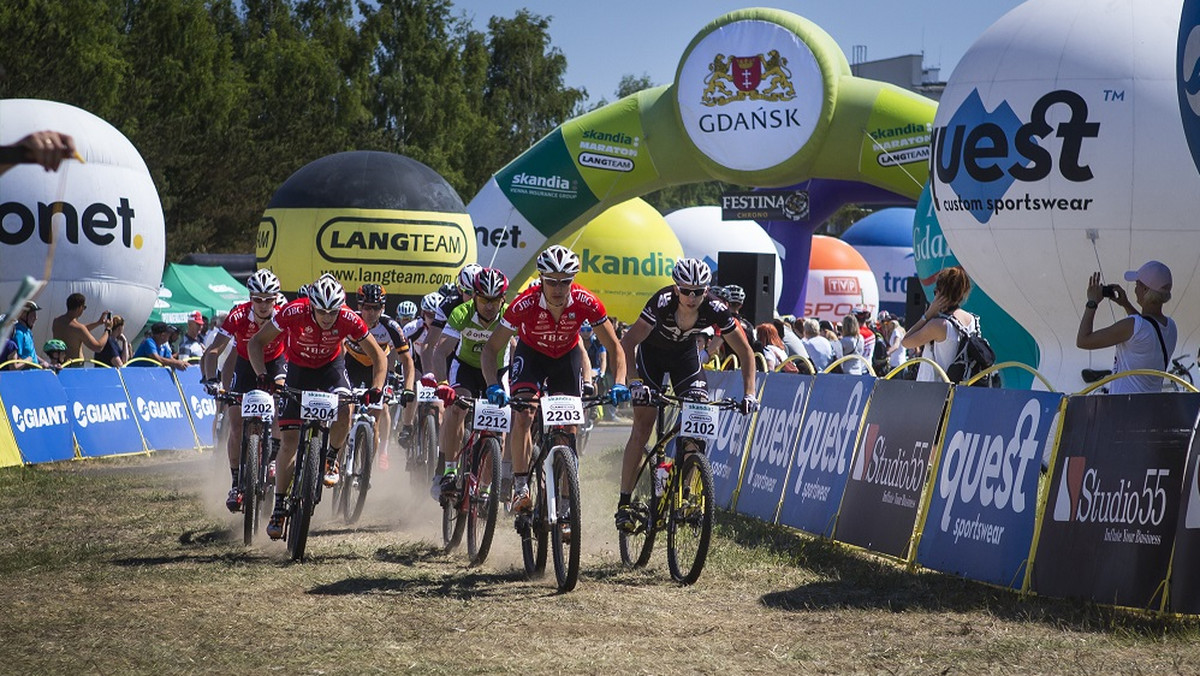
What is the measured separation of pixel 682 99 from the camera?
2631 cm

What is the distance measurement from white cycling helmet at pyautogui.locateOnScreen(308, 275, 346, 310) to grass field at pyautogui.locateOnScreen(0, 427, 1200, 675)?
5.65ft

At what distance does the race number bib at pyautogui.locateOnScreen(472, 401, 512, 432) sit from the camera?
378 inches

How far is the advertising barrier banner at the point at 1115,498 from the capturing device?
7.45m

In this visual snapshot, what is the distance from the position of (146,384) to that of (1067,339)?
1190 cm

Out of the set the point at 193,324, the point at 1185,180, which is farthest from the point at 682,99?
the point at 1185,180

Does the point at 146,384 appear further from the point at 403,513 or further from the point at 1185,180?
the point at 1185,180

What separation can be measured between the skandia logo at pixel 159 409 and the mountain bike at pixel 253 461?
952cm

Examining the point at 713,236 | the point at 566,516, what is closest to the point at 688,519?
the point at 566,516

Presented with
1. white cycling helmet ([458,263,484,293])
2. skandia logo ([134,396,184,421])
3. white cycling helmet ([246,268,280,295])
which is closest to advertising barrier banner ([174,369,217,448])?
skandia logo ([134,396,184,421])

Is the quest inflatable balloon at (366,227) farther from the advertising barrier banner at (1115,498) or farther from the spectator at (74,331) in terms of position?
the advertising barrier banner at (1115,498)

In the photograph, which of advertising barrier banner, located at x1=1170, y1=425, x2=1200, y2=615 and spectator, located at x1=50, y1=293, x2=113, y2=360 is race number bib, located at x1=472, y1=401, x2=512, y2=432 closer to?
advertising barrier banner, located at x1=1170, y1=425, x2=1200, y2=615

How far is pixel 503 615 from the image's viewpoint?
8016 mm

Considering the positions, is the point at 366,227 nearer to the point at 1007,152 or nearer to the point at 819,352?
the point at 819,352

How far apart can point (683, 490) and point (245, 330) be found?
14.4 ft
